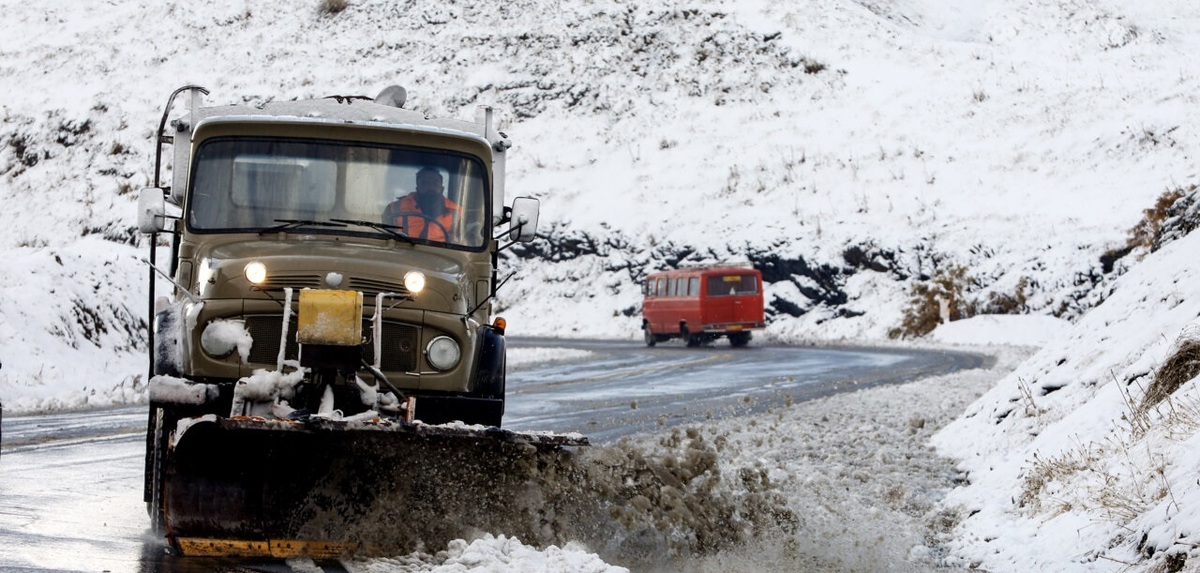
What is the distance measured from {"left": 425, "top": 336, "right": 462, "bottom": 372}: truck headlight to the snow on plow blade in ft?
3.22

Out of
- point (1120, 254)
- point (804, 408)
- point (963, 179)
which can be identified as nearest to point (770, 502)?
point (804, 408)

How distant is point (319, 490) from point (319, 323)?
2.75 ft

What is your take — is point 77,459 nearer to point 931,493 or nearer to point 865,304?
point 931,493

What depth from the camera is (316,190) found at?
8.18 meters

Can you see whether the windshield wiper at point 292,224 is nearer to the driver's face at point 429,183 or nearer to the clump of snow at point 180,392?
the driver's face at point 429,183

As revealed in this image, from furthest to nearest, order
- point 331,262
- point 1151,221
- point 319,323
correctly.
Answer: point 1151,221 → point 331,262 → point 319,323

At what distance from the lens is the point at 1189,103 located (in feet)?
153

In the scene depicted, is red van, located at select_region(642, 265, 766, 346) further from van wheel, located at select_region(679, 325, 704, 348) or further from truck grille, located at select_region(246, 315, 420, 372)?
truck grille, located at select_region(246, 315, 420, 372)

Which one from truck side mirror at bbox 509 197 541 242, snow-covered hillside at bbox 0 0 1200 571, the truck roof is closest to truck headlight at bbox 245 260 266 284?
the truck roof

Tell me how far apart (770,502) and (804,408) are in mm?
7578

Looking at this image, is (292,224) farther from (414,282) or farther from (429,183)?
(414,282)

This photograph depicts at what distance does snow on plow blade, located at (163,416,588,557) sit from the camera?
6430 mm

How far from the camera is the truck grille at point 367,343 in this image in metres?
Result: 7.21

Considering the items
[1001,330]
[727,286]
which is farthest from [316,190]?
[1001,330]
